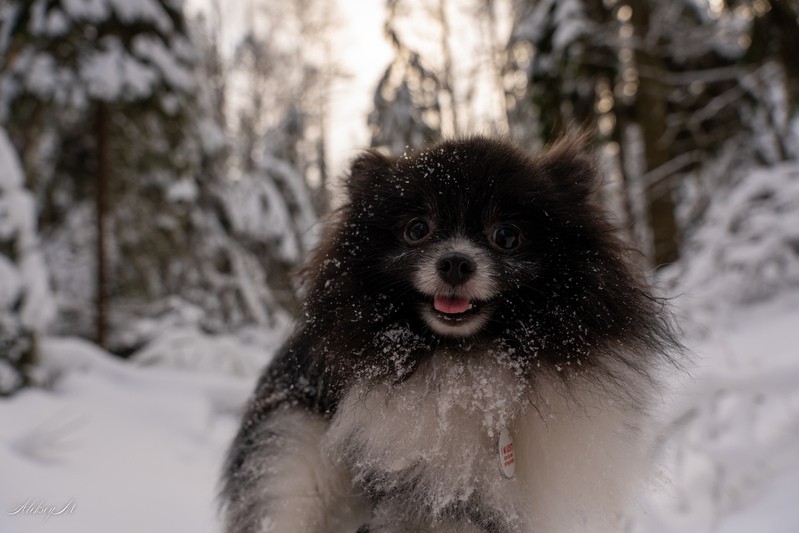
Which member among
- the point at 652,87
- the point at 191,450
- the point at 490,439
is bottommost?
the point at 191,450

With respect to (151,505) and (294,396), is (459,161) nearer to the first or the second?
(294,396)

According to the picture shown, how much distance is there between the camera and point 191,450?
4180mm

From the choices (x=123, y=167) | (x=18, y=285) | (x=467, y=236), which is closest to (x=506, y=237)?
(x=467, y=236)

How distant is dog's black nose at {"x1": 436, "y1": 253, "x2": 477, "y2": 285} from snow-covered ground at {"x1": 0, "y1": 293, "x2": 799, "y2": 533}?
100 cm

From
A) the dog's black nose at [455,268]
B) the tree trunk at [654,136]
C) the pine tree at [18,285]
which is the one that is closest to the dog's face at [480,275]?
the dog's black nose at [455,268]

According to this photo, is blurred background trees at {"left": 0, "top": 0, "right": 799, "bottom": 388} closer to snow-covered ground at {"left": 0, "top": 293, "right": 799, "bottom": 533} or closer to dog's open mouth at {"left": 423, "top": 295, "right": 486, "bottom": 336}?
snow-covered ground at {"left": 0, "top": 293, "right": 799, "bottom": 533}

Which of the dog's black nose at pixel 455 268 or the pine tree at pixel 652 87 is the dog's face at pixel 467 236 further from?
the pine tree at pixel 652 87

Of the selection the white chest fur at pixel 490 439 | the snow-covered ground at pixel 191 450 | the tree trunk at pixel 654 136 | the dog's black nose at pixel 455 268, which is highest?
the tree trunk at pixel 654 136

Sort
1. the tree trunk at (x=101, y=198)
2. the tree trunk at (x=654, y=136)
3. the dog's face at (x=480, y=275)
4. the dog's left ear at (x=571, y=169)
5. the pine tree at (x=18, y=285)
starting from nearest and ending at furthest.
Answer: the dog's face at (x=480, y=275) < the dog's left ear at (x=571, y=169) < the pine tree at (x=18, y=285) < the tree trunk at (x=101, y=198) < the tree trunk at (x=654, y=136)

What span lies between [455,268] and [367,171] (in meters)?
0.66

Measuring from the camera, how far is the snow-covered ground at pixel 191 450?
109 inches

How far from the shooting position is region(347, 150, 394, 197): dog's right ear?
2145 millimetres

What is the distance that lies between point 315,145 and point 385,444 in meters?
17.8

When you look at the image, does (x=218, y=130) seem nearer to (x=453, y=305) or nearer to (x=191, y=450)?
(x=191, y=450)
